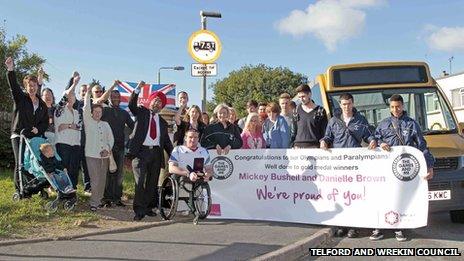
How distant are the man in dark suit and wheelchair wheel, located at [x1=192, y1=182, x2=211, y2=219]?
2.53ft

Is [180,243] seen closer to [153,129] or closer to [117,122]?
[153,129]

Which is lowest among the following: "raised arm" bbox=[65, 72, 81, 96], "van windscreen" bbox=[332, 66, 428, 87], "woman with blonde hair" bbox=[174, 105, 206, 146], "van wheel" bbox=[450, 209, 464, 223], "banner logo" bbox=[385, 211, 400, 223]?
"van wheel" bbox=[450, 209, 464, 223]

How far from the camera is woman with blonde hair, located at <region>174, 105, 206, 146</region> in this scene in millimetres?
9250

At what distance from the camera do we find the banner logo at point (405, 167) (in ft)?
24.2

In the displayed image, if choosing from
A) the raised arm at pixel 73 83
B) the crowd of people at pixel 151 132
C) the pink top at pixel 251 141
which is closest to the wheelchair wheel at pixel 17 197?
the crowd of people at pixel 151 132

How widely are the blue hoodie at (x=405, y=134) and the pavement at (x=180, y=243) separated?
5.45ft

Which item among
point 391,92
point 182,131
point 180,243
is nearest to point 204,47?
point 182,131

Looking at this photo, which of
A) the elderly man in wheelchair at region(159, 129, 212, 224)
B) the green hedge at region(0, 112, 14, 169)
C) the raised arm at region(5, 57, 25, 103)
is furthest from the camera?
the green hedge at region(0, 112, 14, 169)

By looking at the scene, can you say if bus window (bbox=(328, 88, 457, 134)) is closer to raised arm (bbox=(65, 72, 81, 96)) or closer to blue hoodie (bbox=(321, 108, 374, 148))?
blue hoodie (bbox=(321, 108, 374, 148))

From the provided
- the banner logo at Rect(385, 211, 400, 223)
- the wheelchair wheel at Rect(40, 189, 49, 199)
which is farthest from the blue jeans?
the banner logo at Rect(385, 211, 400, 223)

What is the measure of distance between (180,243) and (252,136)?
10.3ft

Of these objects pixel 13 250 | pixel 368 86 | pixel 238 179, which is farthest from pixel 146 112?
pixel 368 86

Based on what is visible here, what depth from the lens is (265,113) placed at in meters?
10.6

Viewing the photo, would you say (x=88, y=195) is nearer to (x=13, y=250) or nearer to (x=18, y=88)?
(x=18, y=88)
